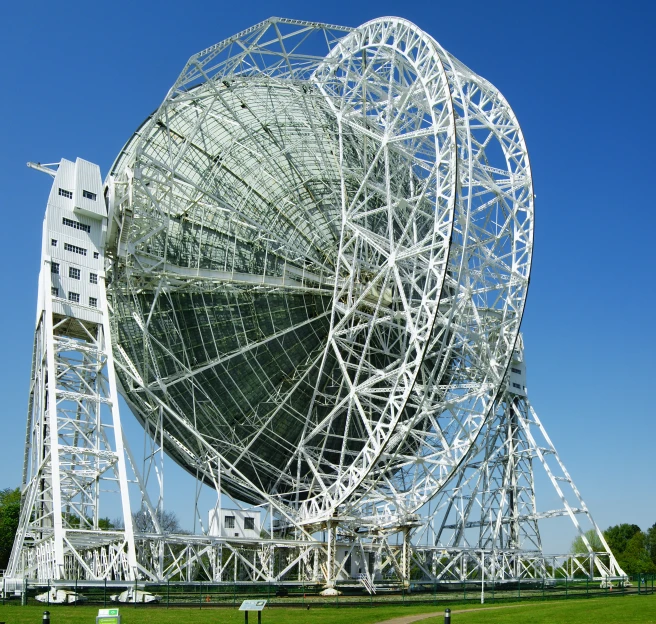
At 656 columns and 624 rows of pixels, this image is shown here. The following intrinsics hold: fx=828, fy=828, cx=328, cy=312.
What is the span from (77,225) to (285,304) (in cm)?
1115

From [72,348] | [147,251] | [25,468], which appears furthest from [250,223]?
[25,468]

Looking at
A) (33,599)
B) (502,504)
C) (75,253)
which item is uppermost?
(75,253)

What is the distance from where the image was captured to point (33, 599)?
1261 inches

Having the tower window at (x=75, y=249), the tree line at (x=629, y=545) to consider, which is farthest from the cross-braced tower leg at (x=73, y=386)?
the tree line at (x=629, y=545)

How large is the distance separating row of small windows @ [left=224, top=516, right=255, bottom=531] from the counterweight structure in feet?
3.57

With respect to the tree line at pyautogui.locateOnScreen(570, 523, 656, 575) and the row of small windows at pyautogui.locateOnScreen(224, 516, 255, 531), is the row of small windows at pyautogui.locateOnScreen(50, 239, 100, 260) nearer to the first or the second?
the row of small windows at pyautogui.locateOnScreen(224, 516, 255, 531)

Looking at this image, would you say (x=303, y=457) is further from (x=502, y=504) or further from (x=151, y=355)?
(x=502, y=504)

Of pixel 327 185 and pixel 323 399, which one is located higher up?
pixel 327 185

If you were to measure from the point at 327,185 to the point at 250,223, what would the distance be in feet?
19.3

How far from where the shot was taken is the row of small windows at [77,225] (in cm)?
3687

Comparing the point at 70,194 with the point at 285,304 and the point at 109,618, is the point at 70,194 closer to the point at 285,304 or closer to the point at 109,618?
the point at 285,304

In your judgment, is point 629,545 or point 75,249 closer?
point 75,249

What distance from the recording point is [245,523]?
1706 inches

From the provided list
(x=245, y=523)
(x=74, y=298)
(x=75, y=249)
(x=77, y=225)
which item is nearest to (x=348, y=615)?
(x=245, y=523)
